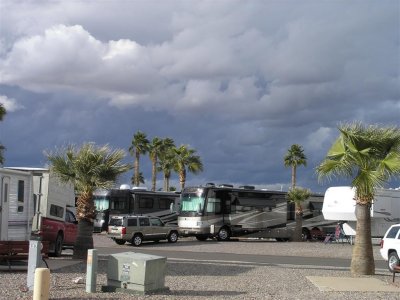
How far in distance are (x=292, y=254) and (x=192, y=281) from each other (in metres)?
15.8

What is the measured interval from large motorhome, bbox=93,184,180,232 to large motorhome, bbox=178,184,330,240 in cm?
327

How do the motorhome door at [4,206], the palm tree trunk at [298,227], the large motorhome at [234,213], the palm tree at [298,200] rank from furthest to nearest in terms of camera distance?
the palm tree trunk at [298,227] → the palm tree at [298,200] → the large motorhome at [234,213] → the motorhome door at [4,206]

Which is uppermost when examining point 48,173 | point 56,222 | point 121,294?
point 48,173

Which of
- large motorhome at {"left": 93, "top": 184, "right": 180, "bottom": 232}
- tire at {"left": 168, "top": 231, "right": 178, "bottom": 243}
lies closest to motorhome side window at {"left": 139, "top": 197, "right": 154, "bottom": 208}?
large motorhome at {"left": 93, "top": 184, "right": 180, "bottom": 232}

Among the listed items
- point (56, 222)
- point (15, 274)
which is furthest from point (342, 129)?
point (56, 222)

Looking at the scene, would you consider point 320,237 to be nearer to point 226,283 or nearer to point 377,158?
point 377,158

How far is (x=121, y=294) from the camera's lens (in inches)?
492

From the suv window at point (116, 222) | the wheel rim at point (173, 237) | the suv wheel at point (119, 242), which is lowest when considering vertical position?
the suv wheel at point (119, 242)

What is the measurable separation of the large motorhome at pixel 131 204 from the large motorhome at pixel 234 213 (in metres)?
3.27

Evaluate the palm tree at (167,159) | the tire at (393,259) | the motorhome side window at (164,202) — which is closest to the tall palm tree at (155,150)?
the palm tree at (167,159)

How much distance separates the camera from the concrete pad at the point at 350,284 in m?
14.3

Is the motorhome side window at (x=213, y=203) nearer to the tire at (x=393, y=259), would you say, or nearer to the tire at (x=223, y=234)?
the tire at (x=223, y=234)

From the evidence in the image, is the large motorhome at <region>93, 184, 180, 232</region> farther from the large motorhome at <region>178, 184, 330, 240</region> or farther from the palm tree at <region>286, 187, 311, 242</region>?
the palm tree at <region>286, 187, 311, 242</region>

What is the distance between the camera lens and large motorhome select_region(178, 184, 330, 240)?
127 ft
